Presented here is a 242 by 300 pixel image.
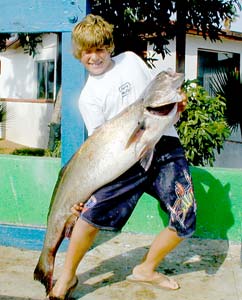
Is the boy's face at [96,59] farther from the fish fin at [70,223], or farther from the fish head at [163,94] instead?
the fish fin at [70,223]

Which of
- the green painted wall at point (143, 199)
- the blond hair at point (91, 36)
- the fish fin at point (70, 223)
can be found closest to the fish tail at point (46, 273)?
the fish fin at point (70, 223)

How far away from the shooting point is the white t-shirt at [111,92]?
3271 mm

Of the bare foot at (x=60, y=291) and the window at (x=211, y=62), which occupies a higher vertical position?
the window at (x=211, y=62)

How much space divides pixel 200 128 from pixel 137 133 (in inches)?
134

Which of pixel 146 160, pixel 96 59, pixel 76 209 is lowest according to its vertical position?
pixel 76 209

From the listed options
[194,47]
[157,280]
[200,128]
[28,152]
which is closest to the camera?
[157,280]

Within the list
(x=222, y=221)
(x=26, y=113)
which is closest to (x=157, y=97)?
(x=222, y=221)

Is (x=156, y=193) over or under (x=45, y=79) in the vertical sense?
under

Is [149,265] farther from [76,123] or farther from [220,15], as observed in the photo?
[220,15]

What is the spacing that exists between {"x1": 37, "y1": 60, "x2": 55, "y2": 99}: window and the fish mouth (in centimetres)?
1344

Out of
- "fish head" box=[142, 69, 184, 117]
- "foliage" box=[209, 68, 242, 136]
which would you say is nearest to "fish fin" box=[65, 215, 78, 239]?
"fish head" box=[142, 69, 184, 117]

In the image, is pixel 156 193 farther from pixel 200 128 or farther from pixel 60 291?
pixel 200 128

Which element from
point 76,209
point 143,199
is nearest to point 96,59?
point 76,209

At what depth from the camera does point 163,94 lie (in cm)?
294
